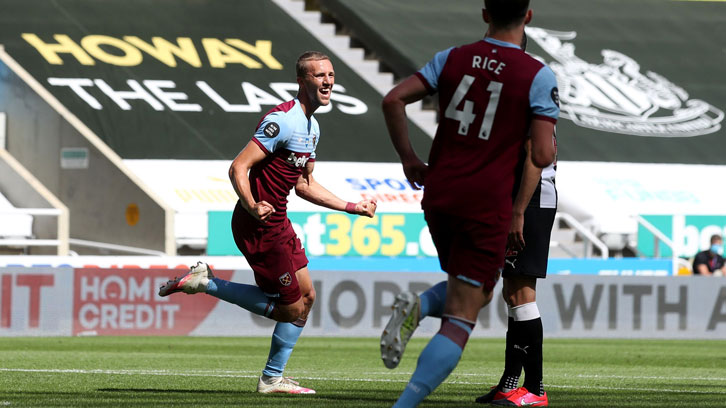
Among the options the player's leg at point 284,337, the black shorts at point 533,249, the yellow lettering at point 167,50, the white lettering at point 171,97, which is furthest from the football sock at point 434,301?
the yellow lettering at point 167,50

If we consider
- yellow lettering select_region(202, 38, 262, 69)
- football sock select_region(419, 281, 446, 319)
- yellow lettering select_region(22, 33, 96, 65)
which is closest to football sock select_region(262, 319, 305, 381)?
football sock select_region(419, 281, 446, 319)

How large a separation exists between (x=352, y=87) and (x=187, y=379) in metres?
19.8

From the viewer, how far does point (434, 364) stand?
5559mm

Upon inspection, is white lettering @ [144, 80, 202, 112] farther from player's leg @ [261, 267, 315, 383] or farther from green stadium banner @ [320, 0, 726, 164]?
player's leg @ [261, 267, 315, 383]

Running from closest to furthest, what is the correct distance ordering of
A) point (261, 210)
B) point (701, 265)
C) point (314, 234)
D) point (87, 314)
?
1. point (261, 210)
2. point (87, 314)
3. point (701, 265)
4. point (314, 234)

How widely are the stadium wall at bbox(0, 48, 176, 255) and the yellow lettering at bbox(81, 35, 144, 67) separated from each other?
1.94 meters

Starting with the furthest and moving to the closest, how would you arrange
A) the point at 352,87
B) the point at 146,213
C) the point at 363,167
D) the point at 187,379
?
the point at 352,87, the point at 363,167, the point at 146,213, the point at 187,379

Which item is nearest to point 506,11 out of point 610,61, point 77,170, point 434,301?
point 434,301

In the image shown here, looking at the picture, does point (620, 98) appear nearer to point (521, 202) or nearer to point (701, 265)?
point (701, 265)

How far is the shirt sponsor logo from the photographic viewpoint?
97.6 feet

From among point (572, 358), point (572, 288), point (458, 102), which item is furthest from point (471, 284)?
point (572, 288)

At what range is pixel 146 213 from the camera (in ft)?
77.8

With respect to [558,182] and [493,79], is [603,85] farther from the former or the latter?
[493,79]

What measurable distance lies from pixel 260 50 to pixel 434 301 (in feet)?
75.6
